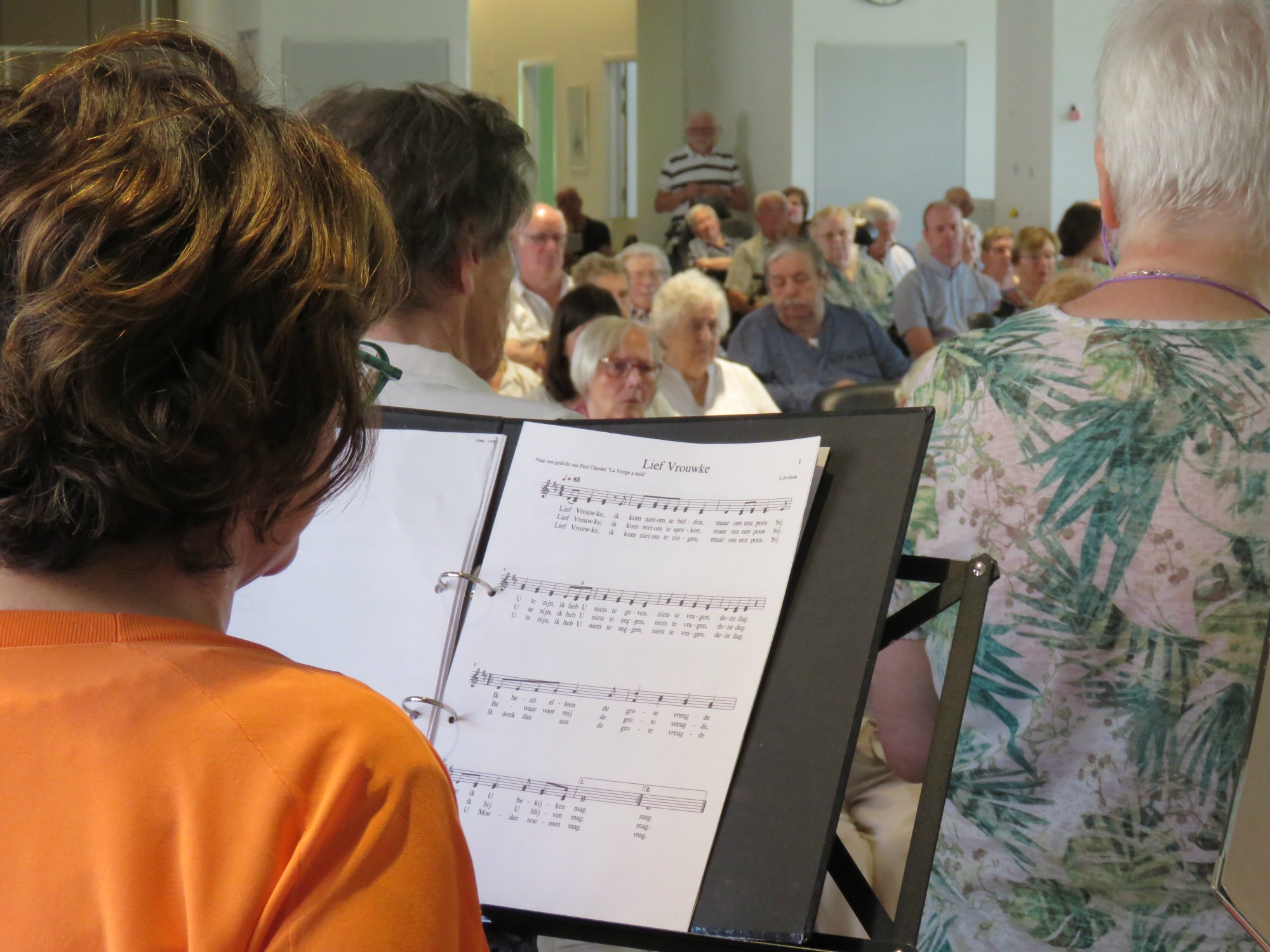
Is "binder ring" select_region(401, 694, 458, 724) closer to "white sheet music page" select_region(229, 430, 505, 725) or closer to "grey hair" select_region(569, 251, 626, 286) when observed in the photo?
"white sheet music page" select_region(229, 430, 505, 725)

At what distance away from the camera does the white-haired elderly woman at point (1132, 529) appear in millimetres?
1129

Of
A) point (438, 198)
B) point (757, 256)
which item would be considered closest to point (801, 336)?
point (757, 256)

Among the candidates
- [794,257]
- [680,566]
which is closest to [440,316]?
[680,566]

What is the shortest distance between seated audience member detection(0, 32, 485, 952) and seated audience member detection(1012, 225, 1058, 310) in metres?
5.89

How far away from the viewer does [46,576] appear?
0.66 meters

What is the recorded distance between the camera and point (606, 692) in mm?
1058

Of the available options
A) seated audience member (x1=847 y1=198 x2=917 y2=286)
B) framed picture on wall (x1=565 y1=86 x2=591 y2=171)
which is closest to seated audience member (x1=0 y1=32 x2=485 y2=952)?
seated audience member (x1=847 y1=198 x2=917 y2=286)

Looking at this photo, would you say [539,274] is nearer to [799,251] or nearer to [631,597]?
[799,251]

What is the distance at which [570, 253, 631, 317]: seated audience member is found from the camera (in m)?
5.30

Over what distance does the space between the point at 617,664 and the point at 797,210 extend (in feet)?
22.8

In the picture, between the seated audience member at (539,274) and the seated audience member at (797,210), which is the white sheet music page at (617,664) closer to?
the seated audience member at (539,274)

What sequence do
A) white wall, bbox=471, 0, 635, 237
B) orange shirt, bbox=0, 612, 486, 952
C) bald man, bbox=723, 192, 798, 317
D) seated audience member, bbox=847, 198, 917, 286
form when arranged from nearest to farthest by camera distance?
orange shirt, bbox=0, 612, 486, 952
bald man, bbox=723, 192, 798, 317
seated audience member, bbox=847, 198, 917, 286
white wall, bbox=471, 0, 635, 237

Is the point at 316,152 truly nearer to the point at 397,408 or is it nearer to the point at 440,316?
the point at 397,408

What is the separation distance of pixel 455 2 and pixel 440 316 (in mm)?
6215
